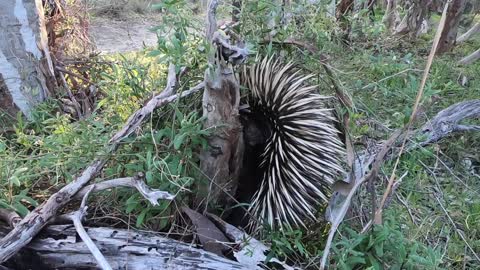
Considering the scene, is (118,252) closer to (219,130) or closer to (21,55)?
(219,130)

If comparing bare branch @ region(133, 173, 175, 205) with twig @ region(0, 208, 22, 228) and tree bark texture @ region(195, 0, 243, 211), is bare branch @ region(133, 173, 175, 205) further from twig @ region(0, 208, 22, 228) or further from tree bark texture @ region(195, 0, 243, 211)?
twig @ region(0, 208, 22, 228)

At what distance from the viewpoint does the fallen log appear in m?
1.46

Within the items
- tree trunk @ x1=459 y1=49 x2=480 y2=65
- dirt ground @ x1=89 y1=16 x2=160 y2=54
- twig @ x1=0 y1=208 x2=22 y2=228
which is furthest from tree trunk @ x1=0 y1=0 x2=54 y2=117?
tree trunk @ x1=459 y1=49 x2=480 y2=65

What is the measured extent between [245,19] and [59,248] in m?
0.85

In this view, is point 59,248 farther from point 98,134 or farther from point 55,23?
point 55,23

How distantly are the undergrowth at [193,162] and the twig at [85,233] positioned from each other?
0.39 feet

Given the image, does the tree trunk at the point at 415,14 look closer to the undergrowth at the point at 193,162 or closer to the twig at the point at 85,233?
the undergrowth at the point at 193,162

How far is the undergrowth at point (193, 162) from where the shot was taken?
146 centimetres

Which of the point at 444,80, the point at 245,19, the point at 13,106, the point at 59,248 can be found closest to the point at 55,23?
the point at 13,106

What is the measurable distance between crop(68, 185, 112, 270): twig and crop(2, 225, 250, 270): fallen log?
56 millimetres

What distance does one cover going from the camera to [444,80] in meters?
3.07

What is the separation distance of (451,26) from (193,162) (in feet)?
9.62

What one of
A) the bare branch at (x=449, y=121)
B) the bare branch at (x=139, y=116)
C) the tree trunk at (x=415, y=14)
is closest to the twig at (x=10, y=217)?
the bare branch at (x=139, y=116)

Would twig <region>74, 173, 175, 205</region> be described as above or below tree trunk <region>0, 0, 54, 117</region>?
below
